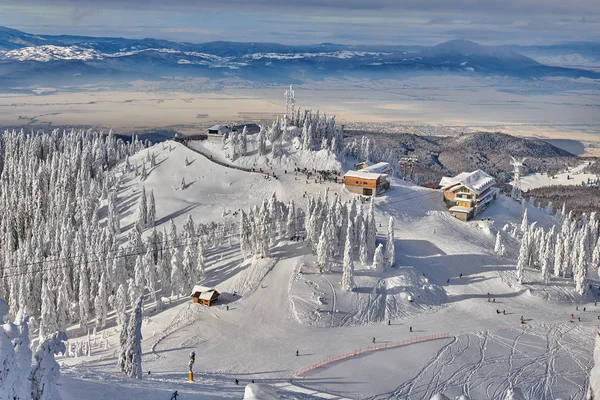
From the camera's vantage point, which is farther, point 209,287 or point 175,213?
point 175,213

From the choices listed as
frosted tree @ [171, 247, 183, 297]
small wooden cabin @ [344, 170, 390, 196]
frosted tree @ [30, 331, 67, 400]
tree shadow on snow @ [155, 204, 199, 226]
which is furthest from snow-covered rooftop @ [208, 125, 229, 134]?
frosted tree @ [30, 331, 67, 400]

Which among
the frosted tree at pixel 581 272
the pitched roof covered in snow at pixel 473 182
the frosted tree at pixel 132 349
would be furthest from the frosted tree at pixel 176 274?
the frosted tree at pixel 581 272

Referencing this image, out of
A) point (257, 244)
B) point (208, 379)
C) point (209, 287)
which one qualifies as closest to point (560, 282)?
point (257, 244)

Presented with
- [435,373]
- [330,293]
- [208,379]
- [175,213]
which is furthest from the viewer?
[175,213]

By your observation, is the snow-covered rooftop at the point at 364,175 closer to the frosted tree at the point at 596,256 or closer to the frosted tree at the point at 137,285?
the frosted tree at the point at 596,256

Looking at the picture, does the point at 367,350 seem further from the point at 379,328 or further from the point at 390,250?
the point at 390,250

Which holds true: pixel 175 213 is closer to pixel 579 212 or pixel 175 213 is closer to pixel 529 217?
pixel 529 217

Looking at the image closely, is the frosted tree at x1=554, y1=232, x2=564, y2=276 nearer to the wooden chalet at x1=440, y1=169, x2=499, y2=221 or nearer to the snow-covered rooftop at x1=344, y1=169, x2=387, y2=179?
the wooden chalet at x1=440, y1=169, x2=499, y2=221

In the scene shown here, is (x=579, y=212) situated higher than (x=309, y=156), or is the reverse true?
(x=309, y=156)
